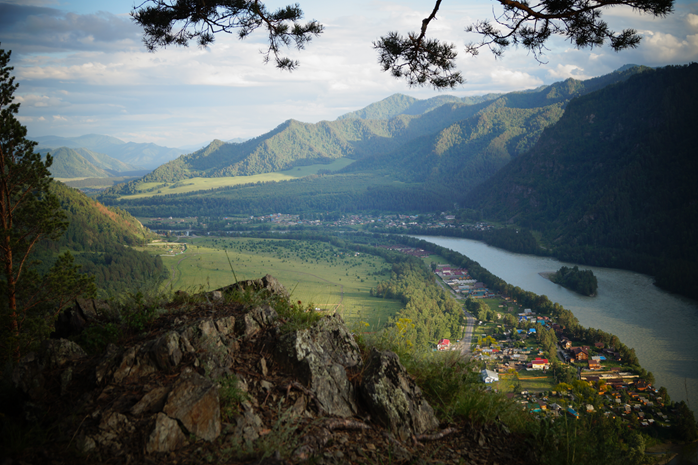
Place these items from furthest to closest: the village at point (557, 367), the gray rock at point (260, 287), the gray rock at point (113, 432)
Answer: the village at point (557, 367) < the gray rock at point (260, 287) < the gray rock at point (113, 432)

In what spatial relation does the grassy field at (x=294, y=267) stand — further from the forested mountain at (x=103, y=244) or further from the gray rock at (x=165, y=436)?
the gray rock at (x=165, y=436)

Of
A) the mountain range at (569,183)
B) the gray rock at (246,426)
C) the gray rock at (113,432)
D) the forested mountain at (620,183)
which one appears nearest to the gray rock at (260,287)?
the gray rock at (246,426)

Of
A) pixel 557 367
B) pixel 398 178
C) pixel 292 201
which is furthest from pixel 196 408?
pixel 398 178

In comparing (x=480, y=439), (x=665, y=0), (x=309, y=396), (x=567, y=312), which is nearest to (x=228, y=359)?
(x=309, y=396)

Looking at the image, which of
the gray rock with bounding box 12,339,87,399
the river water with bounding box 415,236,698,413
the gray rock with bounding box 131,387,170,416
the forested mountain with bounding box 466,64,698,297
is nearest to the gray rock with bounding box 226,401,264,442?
the gray rock with bounding box 131,387,170,416

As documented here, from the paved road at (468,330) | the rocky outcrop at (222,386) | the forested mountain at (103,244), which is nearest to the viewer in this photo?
the rocky outcrop at (222,386)

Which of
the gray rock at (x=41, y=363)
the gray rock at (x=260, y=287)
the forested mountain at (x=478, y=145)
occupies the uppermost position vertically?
the forested mountain at (x=478, y=145)
